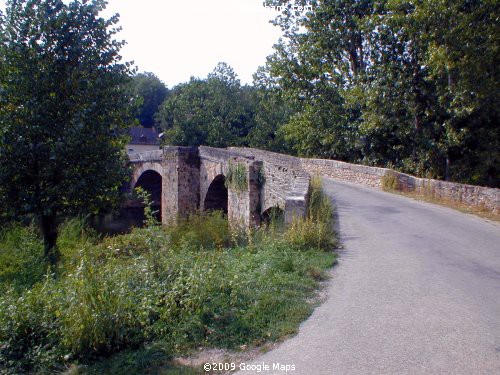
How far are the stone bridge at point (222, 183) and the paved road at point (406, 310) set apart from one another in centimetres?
203

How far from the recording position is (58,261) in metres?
9.51

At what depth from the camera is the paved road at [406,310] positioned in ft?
13.5

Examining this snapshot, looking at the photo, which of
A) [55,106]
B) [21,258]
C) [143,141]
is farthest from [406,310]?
[143,141]

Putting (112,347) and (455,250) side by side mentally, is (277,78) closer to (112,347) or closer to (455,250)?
(455,250)

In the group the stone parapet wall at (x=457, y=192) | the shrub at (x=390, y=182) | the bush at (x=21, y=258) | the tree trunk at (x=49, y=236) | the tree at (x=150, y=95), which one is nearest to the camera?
the bush at (x=21, y=258)

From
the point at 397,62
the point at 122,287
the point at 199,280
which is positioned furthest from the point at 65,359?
the point at 397,62

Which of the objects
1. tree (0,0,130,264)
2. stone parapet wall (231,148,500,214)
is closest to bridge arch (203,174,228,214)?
stone parapet wall (231,148,500,214)

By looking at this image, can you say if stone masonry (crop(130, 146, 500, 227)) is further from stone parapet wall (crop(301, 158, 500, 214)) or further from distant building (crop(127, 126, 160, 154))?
distant building (crop(127, 126, 160, 154))

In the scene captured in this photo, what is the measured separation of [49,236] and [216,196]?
11.1 m

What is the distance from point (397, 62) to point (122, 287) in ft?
Result: 63.2

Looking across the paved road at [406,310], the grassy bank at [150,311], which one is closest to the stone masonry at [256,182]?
the paved road at [406,310]

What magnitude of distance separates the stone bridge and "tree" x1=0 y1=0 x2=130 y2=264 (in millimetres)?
2866

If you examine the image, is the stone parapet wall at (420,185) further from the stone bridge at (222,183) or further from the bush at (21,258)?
the bush at (21,258)

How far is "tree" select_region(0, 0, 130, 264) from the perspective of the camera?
8797mm
